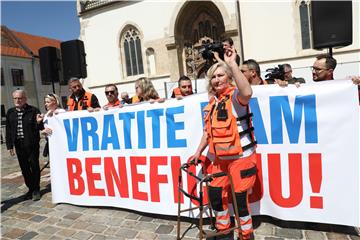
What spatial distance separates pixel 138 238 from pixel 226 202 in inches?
49.7

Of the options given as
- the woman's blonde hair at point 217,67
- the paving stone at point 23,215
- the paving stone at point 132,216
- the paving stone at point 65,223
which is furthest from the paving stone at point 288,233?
the paving stone at point 23,215

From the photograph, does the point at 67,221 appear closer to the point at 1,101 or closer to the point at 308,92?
the point at 308,92

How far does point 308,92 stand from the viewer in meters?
3.13

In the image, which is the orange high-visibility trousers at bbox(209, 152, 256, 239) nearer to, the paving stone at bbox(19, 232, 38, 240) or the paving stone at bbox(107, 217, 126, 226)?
the paving stone at bbox(107, 217, 126, 226)

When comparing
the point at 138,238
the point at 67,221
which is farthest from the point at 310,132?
the point at 67,221

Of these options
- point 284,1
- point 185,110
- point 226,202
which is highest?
point 284,1

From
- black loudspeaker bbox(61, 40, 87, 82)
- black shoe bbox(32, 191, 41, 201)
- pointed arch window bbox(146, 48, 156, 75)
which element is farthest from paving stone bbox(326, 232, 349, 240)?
pointed arch window bbox(146, 48, 156, 75)

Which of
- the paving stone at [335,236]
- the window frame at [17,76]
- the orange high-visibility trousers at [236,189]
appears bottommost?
the paving stone at [335,236]

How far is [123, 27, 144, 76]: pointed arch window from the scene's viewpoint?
2080cm

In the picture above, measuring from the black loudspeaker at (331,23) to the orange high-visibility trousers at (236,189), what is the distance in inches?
109

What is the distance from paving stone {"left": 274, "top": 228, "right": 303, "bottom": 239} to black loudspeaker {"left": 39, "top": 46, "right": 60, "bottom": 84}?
267 inches

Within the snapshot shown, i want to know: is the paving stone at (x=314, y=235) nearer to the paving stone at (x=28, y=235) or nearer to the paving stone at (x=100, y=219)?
the paving stone at (x=100, y=219)

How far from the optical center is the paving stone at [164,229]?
135 inches

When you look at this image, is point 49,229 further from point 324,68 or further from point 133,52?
point 133,52
